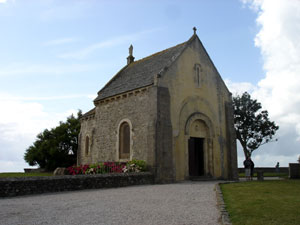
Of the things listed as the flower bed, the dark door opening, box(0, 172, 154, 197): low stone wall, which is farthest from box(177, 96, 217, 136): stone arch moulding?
box(0, 172, 154, 197): low stone wall

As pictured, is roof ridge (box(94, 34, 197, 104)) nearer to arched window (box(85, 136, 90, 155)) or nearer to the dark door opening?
arched window (box(85, 136, 90, 155))

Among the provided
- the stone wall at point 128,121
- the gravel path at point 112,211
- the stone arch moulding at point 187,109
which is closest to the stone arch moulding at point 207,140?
the stone arch moulding at point 187,109

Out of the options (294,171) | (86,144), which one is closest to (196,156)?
(294,171)

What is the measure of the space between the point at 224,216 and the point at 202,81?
16540 mm

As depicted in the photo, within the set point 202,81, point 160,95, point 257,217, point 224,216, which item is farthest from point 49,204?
point 202,81

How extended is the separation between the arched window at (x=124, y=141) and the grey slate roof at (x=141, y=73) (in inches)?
111

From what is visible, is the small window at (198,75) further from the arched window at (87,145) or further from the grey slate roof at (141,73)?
the arched window at (87,145)

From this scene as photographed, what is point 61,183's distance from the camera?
13.1 meters

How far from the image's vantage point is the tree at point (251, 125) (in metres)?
41.2

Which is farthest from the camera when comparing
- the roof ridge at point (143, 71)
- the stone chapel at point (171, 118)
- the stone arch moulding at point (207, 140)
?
the stone arch moulding at point (207, 140)

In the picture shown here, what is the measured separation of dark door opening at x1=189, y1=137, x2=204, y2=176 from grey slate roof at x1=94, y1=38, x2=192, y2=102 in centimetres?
582

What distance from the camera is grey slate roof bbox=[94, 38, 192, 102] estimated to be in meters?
21.0

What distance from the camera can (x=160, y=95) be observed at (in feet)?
62.3

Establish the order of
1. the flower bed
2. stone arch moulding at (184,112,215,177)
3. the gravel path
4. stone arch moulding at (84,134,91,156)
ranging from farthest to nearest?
1. stone arch moulding at (84,134,91,156)
2. stone arch moulding at (184,112,215,177)
3. the flower bed
4. the gravel path
